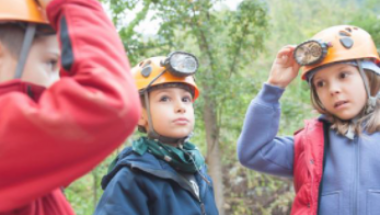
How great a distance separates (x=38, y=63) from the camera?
4.48 ft

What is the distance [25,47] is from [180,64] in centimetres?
143

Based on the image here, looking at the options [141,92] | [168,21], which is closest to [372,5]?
[168,21]

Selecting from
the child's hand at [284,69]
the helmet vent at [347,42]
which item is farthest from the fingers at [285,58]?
the helmet vent at [347,42]

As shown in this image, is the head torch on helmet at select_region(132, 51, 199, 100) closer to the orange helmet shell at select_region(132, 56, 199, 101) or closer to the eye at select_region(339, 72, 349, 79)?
the orange helmet shell at select_region(132, 56, 199, 101)

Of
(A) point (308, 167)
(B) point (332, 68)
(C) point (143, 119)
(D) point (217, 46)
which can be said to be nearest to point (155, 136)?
(C) point (143, 119)

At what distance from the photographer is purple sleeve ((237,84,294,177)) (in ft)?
9.14

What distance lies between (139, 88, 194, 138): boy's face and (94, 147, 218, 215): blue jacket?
0.70 ft

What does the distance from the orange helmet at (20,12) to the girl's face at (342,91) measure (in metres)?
1.91

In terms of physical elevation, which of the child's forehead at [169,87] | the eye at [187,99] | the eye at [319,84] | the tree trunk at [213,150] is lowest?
the tree trunk at [213,150]

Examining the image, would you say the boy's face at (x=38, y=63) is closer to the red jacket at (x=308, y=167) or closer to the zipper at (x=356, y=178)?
the red jacket at (x=308, y=167)

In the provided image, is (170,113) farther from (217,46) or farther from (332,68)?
(217,46)

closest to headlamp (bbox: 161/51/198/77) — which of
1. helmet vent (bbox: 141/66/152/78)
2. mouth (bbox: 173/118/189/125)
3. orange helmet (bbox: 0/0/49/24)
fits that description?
helmet vent (bbox: 141/66/152/78)

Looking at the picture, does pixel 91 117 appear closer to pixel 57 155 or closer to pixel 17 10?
pixel 57 155

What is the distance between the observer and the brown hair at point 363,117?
2496mm
